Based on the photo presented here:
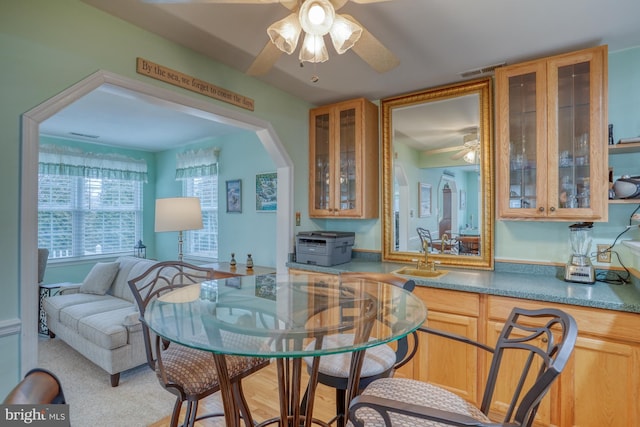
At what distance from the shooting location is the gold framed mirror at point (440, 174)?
264 cm

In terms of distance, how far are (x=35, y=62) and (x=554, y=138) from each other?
3.04m

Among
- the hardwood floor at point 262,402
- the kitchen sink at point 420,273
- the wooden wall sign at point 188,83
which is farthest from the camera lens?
the kitchen sink at point 420,273

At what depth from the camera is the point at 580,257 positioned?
2172 mm

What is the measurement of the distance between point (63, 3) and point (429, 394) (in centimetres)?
252

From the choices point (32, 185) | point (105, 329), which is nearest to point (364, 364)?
point (32, 185)

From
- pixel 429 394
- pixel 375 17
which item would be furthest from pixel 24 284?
pixel 375 17

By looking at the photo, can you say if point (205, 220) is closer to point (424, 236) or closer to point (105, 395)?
point (105, 395)

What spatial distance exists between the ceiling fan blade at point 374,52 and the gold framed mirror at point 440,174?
4.27 feet

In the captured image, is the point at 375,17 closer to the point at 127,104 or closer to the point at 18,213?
the point at 18,213

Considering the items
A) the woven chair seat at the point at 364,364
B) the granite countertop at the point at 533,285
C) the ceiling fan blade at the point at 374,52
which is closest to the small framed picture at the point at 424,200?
the granite countertop at the point at 533,285

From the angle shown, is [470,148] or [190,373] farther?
[470,148]

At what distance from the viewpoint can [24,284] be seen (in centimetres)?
156

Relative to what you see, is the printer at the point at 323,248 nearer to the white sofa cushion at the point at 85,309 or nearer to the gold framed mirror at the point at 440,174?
the gold framed mirror at the point at 440,174

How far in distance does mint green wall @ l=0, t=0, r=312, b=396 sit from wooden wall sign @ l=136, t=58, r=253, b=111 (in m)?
0.04
